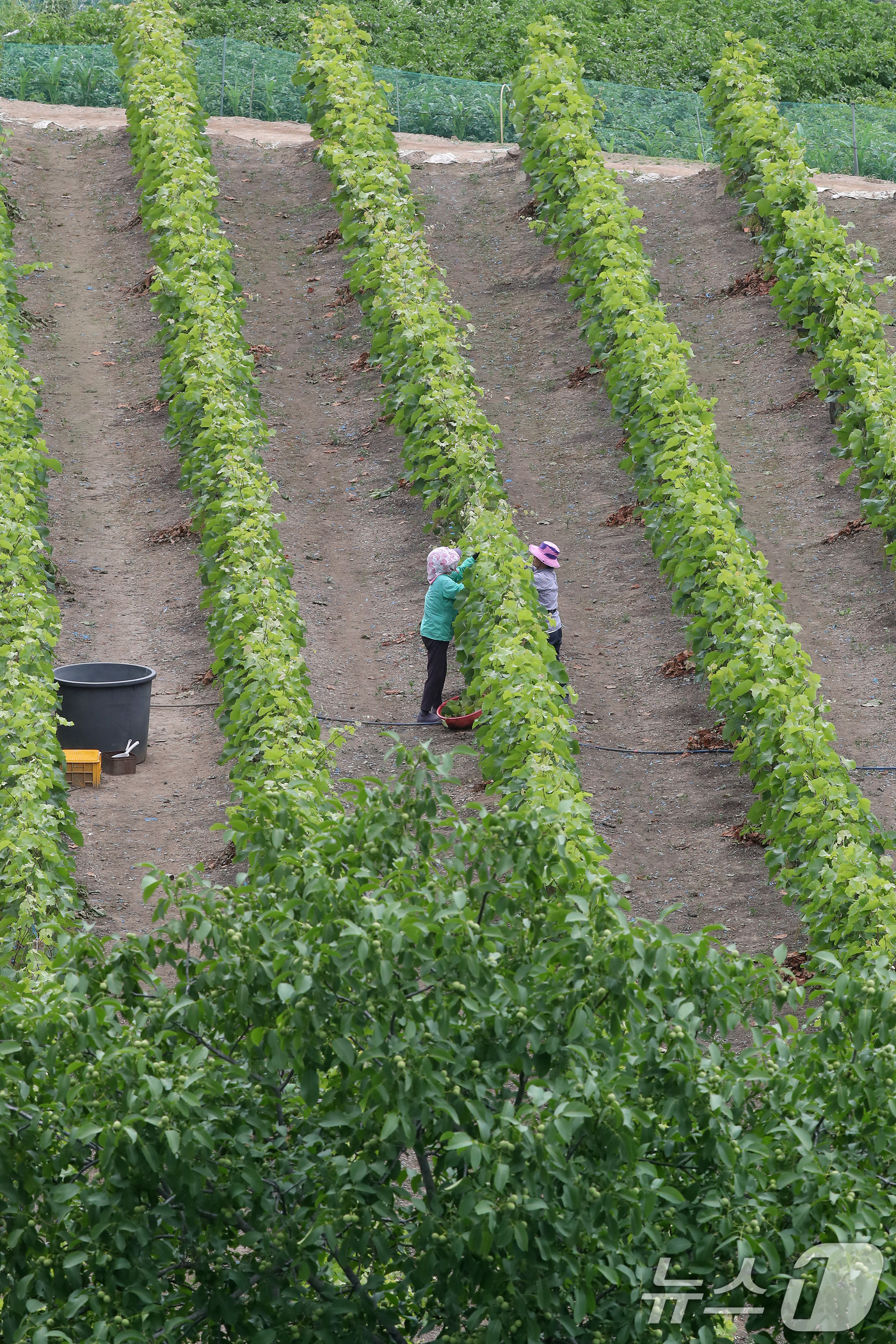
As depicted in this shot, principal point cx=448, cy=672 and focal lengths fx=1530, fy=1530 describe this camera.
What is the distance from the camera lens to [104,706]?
10898 mm

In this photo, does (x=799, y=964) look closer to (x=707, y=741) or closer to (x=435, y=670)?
(x=707, y=741)

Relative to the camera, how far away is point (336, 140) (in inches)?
768

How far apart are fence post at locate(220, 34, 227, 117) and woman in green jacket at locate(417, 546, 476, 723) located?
46.1 feet

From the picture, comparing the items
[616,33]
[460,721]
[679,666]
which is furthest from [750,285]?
[616,33]

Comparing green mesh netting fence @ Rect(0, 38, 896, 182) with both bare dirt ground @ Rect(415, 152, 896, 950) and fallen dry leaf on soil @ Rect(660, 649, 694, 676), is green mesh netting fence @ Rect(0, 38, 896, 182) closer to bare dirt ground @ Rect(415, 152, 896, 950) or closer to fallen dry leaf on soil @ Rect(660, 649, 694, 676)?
bare dirt ground @ Rect(415, 152, 896, 950)

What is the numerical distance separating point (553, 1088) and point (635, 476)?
1156cm

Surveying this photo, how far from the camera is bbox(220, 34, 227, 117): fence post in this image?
2286cm

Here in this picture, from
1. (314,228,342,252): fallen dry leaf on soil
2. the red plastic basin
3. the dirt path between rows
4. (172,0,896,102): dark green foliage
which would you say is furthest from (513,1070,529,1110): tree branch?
(172,0,896,102): dark green foliage

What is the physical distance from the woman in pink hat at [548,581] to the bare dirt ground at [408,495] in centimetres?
74

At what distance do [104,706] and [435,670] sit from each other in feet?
8.05

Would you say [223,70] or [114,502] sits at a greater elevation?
[223,70]

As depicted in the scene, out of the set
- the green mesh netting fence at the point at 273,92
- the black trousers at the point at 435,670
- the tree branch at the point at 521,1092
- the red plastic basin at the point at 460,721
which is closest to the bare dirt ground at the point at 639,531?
the red plastic basin at the point at 460,721

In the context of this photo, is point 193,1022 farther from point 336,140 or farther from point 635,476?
point 336,140

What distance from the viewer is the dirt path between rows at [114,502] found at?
1044 cm
